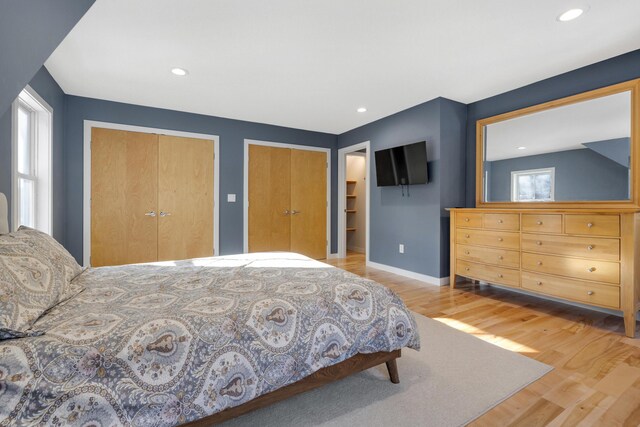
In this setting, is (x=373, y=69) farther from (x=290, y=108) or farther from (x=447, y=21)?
(x=290, y=108)

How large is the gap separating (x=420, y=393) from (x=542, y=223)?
6.96 feet

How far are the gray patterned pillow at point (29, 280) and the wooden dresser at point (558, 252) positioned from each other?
11.5 feet

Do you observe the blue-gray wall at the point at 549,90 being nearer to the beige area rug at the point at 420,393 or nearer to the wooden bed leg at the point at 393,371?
the beige area rug at the point at 420,393

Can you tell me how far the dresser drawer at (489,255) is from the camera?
9.71ft

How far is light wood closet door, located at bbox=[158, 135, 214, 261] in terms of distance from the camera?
162 inches

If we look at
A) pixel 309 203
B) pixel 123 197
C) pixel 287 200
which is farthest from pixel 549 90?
pixel 123 197

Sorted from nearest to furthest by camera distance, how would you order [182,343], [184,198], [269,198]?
[182,343], [184,198], [269,198]

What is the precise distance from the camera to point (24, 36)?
113 centimetres

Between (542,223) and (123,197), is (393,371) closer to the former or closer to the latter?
(542,223)

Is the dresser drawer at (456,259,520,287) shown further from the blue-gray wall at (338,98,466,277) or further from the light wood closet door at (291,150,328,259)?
the light wood closet door at (291,150,328,259)

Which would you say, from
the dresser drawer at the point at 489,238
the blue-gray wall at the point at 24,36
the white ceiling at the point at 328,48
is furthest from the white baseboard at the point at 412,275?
the blue-gray wall at the point at 24,36

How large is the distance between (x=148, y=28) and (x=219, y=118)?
2.21 meters

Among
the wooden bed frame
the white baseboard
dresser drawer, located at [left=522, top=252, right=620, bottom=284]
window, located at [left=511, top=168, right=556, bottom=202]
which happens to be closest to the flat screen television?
window, located at [left=511, top=168, right=556, bottom=202]

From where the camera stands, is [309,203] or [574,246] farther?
[309,203]
